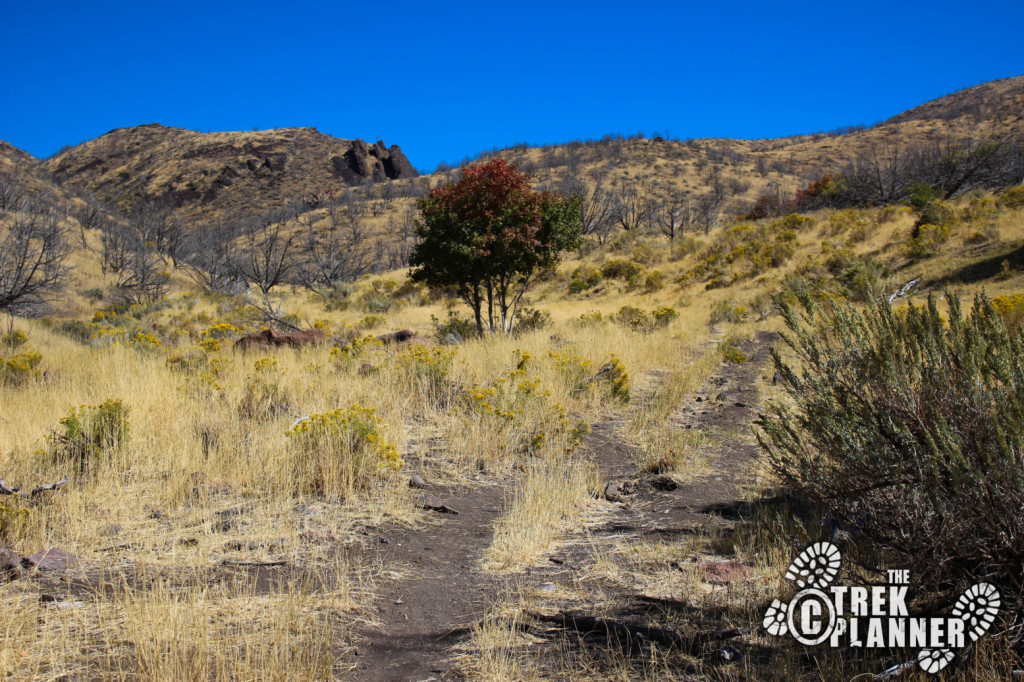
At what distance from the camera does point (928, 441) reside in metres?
2.69

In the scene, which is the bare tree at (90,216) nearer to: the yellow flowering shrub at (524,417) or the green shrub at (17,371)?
the green shrub at (17,371)

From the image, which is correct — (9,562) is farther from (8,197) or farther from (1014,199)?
(8,197)

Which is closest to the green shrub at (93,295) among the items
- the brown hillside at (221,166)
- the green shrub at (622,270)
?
the green shrub at (622,270)

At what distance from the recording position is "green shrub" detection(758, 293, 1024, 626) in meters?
2.45

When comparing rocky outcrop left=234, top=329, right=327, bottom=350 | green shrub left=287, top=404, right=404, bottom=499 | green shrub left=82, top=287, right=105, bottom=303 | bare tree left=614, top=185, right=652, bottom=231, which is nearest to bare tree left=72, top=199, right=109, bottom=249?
green shrub left=82, top=287, right=105, bottom=303

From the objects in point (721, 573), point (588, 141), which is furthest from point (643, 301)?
point (588, 141)

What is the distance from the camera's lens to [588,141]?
71.7m

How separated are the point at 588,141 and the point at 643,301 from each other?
55.5m

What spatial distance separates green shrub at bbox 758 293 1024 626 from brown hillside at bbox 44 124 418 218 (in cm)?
7083

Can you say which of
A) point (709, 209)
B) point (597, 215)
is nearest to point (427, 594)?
point (597, 215)

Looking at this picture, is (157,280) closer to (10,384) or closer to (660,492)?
(10,384)

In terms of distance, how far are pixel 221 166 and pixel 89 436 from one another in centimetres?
8040

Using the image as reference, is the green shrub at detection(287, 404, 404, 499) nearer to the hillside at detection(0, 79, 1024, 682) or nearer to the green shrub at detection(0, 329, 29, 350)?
the hillside at detection(0, 79, 1024, 682)

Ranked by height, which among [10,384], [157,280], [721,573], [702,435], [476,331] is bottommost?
[721,573]
